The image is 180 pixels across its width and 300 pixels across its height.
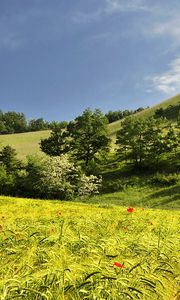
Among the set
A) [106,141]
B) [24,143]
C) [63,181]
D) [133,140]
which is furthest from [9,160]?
[24,143]

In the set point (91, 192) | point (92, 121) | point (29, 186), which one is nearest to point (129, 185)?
point (91, 192)

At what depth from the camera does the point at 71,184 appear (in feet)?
176

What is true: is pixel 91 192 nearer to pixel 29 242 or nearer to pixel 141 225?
pixel 141 225

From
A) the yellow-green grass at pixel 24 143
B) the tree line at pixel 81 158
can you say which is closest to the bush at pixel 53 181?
the tree line at pixel 81 158

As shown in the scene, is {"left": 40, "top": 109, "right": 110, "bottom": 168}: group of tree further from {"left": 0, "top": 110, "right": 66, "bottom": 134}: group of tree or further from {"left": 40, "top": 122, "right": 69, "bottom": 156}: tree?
{"left": 0, "top": 110, "right": 66, "bottom": 134}: group of tree

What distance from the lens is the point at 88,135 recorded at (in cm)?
7500

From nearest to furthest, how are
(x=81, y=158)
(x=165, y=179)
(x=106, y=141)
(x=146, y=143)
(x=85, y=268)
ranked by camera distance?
(x=85, y=268) → (x=165, y=179) → (x=146, y=143) → (x=81, y=158) → (x=106, y=141)

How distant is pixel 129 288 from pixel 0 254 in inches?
101

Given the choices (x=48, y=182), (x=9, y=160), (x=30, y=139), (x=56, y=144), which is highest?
(x=30, y=139)

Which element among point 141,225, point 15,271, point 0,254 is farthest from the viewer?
point 141,225

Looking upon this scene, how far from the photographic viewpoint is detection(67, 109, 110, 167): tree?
237 ft

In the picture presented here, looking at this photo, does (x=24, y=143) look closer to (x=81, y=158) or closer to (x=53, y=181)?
(x=81, y=158)

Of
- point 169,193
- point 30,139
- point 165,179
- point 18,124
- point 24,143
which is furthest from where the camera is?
point 18,124

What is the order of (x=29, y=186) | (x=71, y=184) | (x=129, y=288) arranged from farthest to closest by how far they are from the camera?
1. (x=71, y=184)
2. (x=29, y=186)
3. (x=129, y=288)
